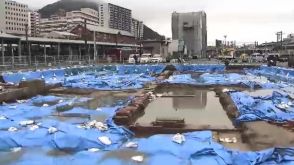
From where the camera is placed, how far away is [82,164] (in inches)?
304

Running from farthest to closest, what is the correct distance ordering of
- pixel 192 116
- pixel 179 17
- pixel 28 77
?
pixel 179 17 → pixel 28 77 → pixel 192 116

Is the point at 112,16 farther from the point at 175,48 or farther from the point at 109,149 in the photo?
the point at 109,149

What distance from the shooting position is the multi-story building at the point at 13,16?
3297 inches

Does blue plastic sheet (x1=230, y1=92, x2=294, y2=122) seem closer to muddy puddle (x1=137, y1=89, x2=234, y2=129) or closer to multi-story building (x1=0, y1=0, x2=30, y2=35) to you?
muddy puddle (x1=137, y1=89, x2=234, y2=129)

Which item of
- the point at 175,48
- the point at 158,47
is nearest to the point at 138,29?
the point at 158,47

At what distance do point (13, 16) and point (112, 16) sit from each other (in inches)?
1415

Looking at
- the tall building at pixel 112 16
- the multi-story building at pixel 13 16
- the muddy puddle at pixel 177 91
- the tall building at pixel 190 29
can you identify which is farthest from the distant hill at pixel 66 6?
the muddy puddle at pixel 177 91

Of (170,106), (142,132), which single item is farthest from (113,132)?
(170,106)

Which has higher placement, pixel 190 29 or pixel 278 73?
pixel 190 29

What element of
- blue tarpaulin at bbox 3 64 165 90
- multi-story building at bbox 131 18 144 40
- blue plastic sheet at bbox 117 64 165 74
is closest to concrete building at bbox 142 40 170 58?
multi-story building at bbox 131 18 144 40

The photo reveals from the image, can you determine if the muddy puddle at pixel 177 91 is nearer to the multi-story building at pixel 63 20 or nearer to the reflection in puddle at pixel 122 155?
the reflection in puddle at pixel 122 155

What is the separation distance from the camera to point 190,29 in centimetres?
8644

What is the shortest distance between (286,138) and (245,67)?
30972 mm

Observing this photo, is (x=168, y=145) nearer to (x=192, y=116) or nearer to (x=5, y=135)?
(x=5, y=135)
